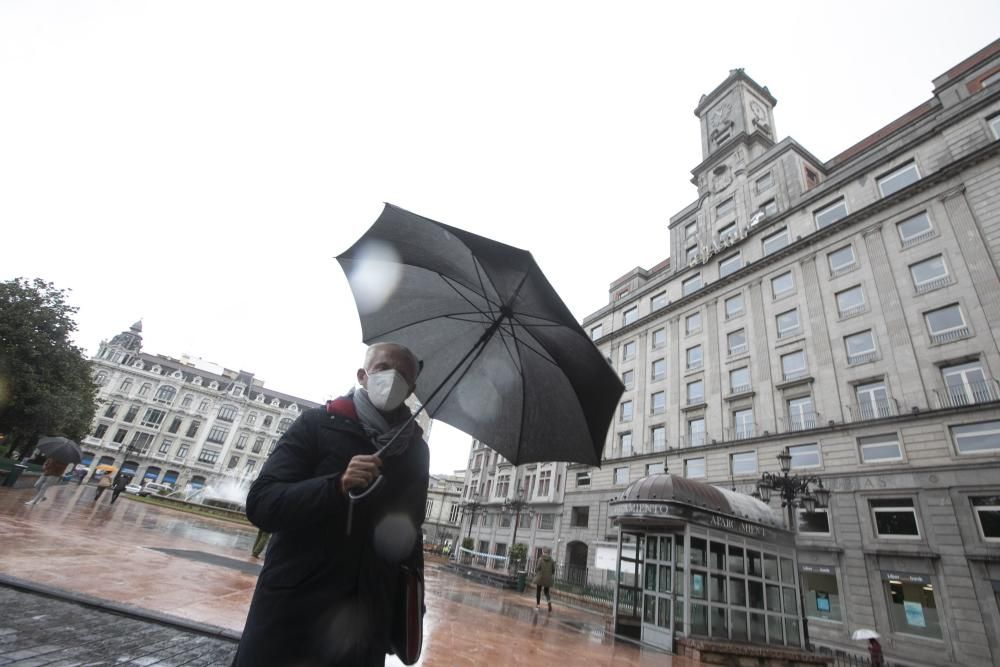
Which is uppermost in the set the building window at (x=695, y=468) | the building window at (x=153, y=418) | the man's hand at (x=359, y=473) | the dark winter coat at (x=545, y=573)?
the building window at (x=153, y=418)

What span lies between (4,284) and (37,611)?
27972 mm

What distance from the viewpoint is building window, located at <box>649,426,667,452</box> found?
3019 cm

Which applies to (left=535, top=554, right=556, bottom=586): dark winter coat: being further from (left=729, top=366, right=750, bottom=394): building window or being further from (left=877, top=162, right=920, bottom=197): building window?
(left=877, top=162, right=920, bottom=197): building window

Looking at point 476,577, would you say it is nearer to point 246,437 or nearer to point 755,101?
point 755,101

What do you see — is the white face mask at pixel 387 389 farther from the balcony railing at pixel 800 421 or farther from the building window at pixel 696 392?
the building window at pixel 696 392

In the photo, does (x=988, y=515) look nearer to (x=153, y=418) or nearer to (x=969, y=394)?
(x=969, y=394)

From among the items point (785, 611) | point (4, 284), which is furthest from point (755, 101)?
point (4, 284)

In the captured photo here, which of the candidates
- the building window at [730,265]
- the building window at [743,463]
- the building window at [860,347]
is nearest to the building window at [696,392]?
the building window at [743,463]

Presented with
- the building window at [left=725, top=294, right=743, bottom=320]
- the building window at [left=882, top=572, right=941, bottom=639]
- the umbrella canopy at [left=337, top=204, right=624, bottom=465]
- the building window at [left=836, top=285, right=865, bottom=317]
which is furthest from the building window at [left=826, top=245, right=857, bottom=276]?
the umbrella canopy at [left=337, top=204, right=624, bottom=465]

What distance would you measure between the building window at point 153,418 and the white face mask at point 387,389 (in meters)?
76.7

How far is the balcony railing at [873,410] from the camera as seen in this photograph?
19953 mm

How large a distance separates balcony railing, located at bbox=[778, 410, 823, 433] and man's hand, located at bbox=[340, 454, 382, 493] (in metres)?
26.1

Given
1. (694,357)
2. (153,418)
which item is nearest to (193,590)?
(694,357)

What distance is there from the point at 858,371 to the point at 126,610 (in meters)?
27.1
